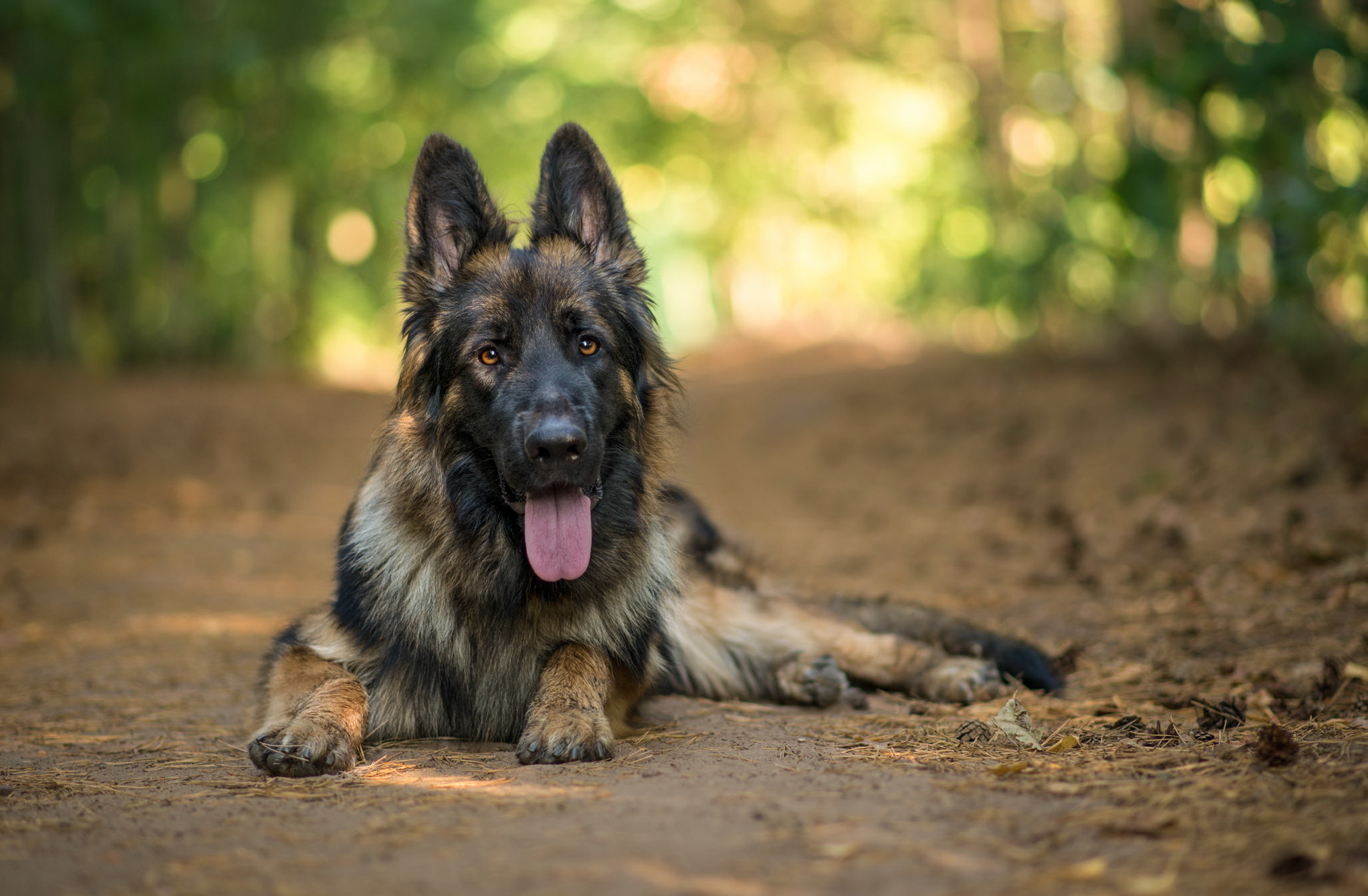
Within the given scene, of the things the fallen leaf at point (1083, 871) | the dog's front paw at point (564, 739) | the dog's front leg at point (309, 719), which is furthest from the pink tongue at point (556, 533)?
the fallen leaf at point (1083, 871)

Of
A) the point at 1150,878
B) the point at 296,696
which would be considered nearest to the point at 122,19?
the point at 296,696

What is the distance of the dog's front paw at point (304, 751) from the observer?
380 centimetres

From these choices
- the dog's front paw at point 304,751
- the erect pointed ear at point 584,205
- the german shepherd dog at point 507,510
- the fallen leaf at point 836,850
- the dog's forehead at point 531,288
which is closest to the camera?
the fallen leaf at point 836,850

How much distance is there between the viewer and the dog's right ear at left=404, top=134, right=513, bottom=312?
15.2 ft

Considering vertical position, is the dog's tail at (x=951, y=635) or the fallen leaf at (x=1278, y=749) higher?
the fallen leaf at (x=1278, y=749)

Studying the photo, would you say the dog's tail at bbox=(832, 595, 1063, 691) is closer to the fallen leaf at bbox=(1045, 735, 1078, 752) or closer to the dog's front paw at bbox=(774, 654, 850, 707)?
the dog's front paw at bbox=(774, 654, 850, 707)

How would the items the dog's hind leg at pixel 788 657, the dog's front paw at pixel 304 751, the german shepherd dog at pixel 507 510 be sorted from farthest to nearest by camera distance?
the dog's hind leg at pixel 788 657, the german shepherd dog at pixel 507 510, the dog's front paw at pixel 304 751

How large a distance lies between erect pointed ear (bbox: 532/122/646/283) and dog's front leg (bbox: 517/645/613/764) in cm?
166

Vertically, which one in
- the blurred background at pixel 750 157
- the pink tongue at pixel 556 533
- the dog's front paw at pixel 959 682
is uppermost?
the blurred background at pixel 750 157

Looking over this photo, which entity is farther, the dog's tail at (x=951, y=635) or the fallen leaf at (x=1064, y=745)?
the dog's tail at (x=951, y=635)

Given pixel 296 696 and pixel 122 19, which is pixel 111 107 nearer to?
pixel 122 19

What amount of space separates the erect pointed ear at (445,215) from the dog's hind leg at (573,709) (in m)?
1.64

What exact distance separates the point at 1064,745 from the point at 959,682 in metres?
1.19

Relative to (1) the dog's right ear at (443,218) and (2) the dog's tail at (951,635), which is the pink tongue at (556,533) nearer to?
(1) the dog's right ear at (443,218)
